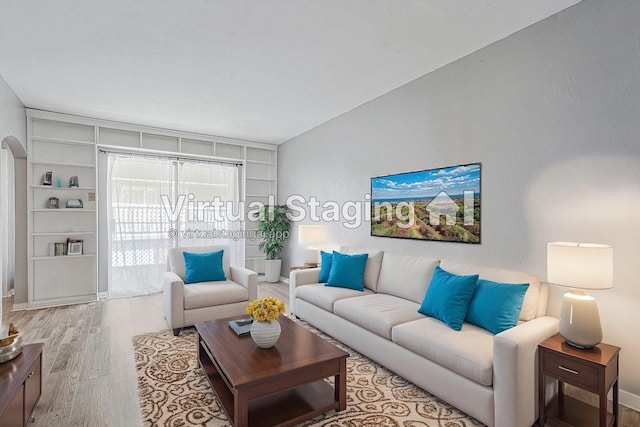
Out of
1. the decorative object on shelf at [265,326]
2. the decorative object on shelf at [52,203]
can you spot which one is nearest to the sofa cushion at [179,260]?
the decorative object on shelf at [52,203]

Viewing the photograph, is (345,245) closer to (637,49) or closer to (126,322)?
(126,322)

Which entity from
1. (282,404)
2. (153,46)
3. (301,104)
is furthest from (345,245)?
(153,46)

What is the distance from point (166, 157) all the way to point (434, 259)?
460cm

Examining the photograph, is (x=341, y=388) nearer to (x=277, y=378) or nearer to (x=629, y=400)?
(x=277, y=378)

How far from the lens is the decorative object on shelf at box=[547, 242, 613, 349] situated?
1.82 meters

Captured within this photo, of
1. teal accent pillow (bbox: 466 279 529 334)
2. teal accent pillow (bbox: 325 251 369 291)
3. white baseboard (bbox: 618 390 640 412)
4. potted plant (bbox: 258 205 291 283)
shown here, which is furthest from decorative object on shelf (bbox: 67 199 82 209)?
white baseboard (bbox: 618 390 640 412)

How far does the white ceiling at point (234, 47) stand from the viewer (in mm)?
2314

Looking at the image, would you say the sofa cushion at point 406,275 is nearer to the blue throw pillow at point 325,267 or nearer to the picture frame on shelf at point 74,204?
the blue throw pillow at point 325,267

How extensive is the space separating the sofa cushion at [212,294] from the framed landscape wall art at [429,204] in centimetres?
179

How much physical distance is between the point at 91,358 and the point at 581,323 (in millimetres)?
3721

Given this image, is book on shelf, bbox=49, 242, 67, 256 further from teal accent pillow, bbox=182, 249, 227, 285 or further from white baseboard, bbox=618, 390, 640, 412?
white baseboard, bbox=618, 390, 640, 412

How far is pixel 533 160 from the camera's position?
2.53 m

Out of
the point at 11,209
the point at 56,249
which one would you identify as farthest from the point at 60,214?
the point at 11,209

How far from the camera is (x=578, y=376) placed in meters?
1.77
